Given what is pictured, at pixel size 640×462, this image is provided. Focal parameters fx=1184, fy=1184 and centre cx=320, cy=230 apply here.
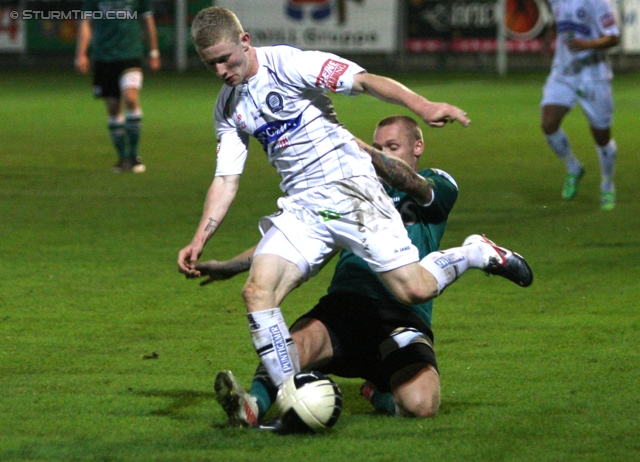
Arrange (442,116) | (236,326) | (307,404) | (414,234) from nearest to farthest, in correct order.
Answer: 1. (442,116)
2. (307,404)
3. (414,234)
4. (236,326)

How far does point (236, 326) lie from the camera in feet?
20.1

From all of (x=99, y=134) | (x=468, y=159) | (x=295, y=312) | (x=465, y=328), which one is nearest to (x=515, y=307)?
(x=465, y=328)

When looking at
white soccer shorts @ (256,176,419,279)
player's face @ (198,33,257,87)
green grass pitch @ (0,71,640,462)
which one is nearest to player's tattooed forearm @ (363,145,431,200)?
white soccer shorts @ (256,176,419,279)

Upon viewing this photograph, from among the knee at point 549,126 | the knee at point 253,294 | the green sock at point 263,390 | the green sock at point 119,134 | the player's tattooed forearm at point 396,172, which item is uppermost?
the player's tattooed forearm at point 396,172

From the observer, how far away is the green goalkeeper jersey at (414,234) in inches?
195

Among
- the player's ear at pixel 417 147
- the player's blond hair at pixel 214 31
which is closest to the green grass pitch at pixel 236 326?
the player's ear at pixel 417 147

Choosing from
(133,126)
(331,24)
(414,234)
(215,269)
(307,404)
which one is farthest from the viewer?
(331,24)

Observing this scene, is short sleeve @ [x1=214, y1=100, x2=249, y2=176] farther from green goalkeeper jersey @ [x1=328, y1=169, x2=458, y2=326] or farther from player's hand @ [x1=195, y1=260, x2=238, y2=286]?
green goalkeeper jersey @ [x1=328, y1=169, x2=458, y2=326]

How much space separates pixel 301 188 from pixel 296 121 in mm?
263

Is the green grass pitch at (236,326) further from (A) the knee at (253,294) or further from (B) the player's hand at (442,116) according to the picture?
(B) the player's hand at (442,116)

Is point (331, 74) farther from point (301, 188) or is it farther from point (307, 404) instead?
point (307, 404)

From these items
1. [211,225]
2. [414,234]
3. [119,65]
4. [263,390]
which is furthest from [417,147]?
[119,65]

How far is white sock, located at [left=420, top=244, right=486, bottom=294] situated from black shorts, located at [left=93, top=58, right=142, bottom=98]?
8.26 m

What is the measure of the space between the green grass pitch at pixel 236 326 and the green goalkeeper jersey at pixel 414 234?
46 centimetres
